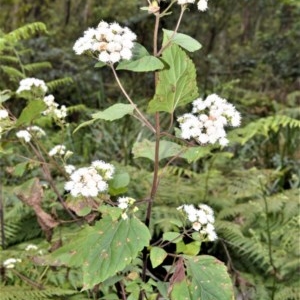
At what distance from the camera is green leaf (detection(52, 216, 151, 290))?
108 centimetres

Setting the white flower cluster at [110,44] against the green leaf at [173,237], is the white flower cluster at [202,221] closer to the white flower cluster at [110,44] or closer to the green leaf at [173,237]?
the green leaf at [173,237]

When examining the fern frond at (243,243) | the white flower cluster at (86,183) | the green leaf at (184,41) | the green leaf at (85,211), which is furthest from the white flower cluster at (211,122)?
the fern frond at (243,243)

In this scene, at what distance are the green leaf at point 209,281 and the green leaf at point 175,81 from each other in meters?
0.42

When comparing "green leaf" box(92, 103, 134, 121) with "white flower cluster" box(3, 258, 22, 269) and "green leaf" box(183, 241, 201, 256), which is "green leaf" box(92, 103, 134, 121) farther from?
"white flower cluster" box(3, 258, 22, 269)

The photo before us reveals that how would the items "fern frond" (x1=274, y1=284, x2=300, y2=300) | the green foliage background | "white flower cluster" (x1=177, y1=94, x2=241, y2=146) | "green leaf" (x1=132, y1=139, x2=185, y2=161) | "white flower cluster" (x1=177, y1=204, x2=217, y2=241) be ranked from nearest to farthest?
"white flower cluster" (x1=177, y1=94, x2=241, y2=146), "white flower cluster" (x1=177, y1=204, x2=217, y2=241), "green leaf" (x1=132, y1=139, x2=185, y2=161), "fern frond" (x1=274, y1=284, x2=300, y2=300), the green foliage background

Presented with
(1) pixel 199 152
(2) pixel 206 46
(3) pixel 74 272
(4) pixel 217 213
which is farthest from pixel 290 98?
(1) pixel 199 152

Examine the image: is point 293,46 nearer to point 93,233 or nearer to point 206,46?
point 206,46

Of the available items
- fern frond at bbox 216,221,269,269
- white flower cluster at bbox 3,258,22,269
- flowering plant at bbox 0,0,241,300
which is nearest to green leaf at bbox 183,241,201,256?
flowering plant at bbox 0,0,241,300

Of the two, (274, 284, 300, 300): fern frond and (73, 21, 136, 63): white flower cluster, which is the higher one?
(73, 21, 136, 63): white flower cluster

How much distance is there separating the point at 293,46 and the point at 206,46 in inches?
61.3

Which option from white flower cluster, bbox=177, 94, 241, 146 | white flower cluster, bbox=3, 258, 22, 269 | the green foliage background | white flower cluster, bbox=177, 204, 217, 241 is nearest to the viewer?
white flower cluster, bbox=177, 94, 241, 146

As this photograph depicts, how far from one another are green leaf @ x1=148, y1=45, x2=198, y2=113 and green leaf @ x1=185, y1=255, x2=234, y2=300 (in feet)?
1.38

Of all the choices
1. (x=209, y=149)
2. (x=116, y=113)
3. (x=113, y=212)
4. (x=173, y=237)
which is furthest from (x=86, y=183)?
Result: (x=209, y=149)

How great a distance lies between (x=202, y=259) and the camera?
46.5 inches
